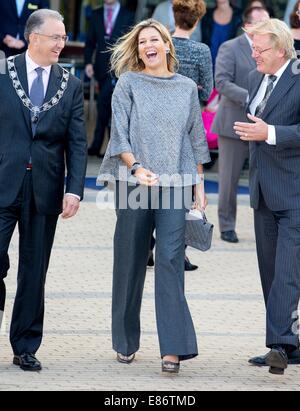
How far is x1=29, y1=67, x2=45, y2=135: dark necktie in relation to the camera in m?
7.34

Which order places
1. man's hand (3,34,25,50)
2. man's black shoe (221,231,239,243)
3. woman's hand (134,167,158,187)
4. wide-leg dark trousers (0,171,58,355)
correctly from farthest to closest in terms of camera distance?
man's hand (3,34,25,50), man's black shoe (221,231,239,243), wide-leg dark trousers (0,171,58,355), woman's hand (134,167,158,187)

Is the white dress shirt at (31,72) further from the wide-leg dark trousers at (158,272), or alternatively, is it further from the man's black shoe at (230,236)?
the man's black shoe at (230,236)

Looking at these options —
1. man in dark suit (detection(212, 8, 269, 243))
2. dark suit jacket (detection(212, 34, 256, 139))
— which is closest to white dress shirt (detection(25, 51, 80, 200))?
man in dark suit (detection(212, 8, 269, 243))

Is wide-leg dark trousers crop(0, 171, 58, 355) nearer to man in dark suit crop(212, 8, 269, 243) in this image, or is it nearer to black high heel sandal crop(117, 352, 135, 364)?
black high heel sandal crop(117, 352, 135, 364)

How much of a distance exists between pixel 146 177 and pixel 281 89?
3.13 feet

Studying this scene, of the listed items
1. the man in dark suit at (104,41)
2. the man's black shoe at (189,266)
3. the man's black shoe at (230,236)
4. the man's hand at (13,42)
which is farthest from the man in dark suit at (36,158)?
the man in dark suit at (104,41)

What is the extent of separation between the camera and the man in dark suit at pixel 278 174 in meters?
7.35

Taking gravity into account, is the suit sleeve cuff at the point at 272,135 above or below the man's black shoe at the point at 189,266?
above

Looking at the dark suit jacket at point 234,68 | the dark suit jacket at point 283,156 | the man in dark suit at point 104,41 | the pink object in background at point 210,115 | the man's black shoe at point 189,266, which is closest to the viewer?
the dark suit jacket at point 283,156

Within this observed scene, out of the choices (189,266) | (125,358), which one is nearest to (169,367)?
(125,358)

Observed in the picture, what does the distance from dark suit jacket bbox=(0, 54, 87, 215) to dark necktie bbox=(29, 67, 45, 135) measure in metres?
0.03

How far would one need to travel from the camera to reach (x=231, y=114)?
11586mm

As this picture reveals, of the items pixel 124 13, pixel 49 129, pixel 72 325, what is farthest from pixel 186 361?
pixel 124 13

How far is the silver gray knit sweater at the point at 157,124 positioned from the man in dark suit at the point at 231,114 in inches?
148
